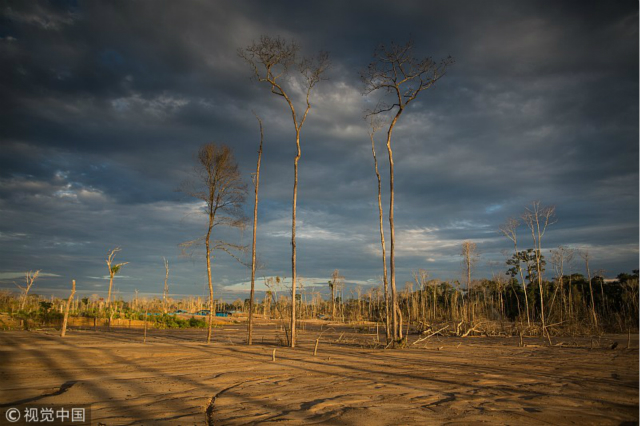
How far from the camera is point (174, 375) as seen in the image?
830 cm

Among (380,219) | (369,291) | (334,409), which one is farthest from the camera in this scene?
(369,291)

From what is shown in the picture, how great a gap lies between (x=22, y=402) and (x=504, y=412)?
24.3 ft

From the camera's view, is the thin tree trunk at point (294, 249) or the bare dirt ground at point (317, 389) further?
the thin tree trunk at point (294, 249)

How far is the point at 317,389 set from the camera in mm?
6801

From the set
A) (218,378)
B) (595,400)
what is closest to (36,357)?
(218,378)

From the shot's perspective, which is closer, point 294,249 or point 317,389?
point 317,389

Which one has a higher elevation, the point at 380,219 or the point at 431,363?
the point at 380,219

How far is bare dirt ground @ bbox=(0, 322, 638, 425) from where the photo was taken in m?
5.01

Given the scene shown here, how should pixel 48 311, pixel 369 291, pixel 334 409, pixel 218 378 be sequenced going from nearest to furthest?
pixel 334 409 < pixel 218 378 < pixel 48 311 < pixel 369 291

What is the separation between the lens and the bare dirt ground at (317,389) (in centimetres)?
501

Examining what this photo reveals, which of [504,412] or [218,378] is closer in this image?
[504,412]

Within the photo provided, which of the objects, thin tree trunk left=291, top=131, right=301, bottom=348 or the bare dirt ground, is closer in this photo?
the bare dirt ground

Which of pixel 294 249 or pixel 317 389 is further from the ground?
pixel 294 249

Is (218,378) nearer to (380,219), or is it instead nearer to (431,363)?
(431,363)
